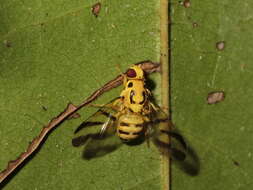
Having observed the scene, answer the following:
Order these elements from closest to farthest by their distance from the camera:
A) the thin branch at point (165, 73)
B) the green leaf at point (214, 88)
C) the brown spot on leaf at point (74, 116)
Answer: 1. the thin branch at point (165, 73)
2. the green leaf at point (214, 88)
3. the brown spot on leaf at point (74, 116)

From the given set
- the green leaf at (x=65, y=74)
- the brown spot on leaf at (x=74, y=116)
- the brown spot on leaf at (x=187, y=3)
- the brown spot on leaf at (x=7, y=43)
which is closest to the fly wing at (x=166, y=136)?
the green leaf at (x=65, y=74)

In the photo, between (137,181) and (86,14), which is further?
(137,181)

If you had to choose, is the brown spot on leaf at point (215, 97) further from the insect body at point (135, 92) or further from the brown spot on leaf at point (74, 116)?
the brown spot on leaf at point (74, 116)

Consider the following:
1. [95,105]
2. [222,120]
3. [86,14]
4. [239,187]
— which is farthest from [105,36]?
[239,187]

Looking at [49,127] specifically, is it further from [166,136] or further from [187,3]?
[187,3]

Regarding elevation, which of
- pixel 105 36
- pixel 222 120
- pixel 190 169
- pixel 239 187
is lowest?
pixel 239 187

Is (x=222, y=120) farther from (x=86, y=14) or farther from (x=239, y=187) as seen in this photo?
(x=86, y=14)
